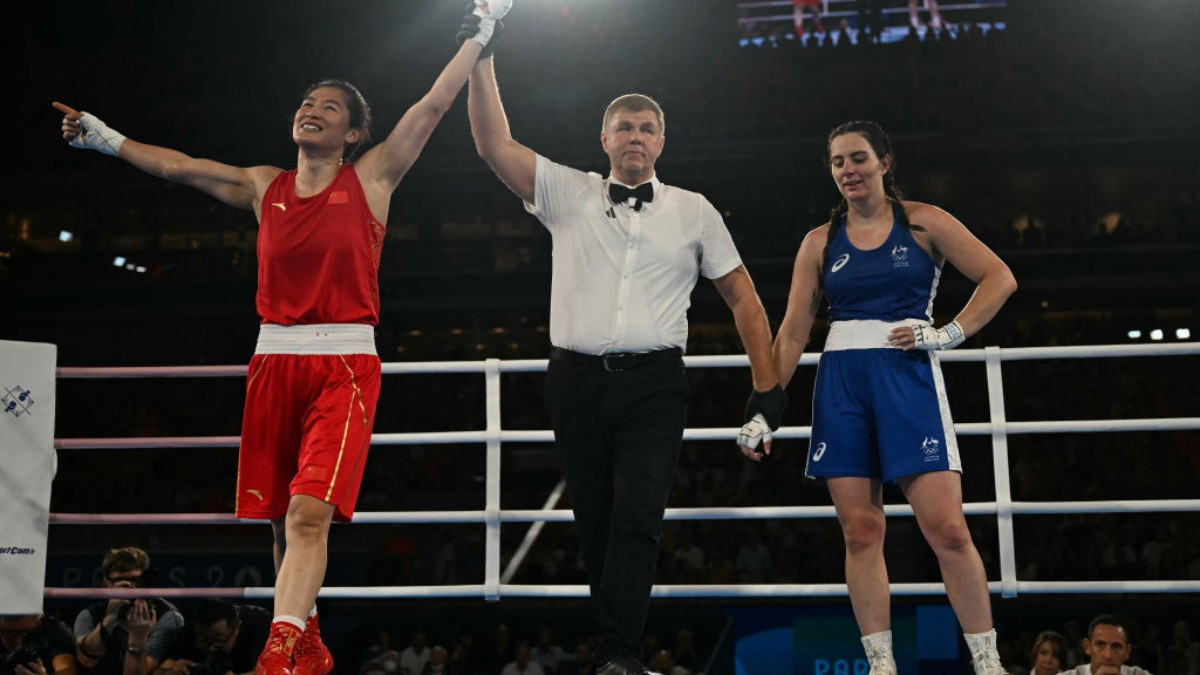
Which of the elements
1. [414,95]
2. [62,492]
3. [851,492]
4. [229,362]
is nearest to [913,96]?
[414,95]

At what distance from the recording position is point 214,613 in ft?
14.4

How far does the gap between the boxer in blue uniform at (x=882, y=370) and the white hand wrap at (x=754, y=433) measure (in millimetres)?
142

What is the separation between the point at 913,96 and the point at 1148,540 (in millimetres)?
8647

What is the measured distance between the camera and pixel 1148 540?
10984mm

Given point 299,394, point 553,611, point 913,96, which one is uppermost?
point 913,96

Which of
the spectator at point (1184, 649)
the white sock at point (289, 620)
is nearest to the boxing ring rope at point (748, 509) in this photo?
the white sock at point (289, 620)

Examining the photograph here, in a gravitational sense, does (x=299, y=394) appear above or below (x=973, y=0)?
below

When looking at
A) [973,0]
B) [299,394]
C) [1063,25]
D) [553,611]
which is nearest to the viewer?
[299,394]

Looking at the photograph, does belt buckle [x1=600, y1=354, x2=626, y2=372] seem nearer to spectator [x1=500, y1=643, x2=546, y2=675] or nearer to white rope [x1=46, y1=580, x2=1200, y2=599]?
white rope [x1=46, y1=580, x2=1200, y2=599]

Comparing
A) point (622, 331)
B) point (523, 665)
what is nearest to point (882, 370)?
point (622, 331)

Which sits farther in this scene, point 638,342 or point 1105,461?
point 1105,461

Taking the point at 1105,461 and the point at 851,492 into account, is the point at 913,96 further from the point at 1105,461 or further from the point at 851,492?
the point at 851,492

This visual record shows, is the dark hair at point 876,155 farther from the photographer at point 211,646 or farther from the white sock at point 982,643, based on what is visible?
the photographer at point 211,646

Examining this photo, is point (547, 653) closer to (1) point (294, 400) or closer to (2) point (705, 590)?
(2) point (705, 590)
